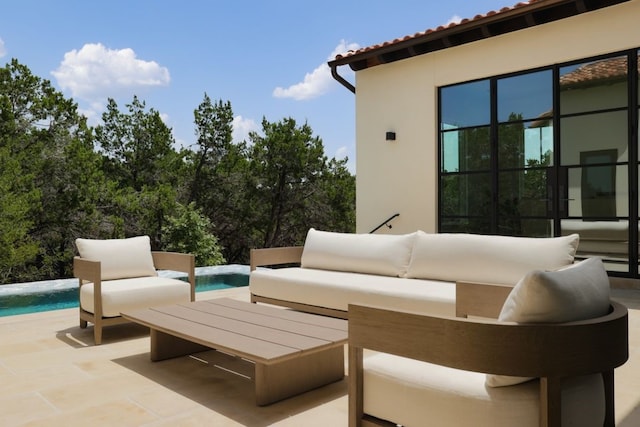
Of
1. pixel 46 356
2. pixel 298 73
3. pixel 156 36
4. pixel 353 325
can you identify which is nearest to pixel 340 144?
pixel 298 73

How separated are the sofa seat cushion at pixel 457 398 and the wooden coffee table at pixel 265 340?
64 cm

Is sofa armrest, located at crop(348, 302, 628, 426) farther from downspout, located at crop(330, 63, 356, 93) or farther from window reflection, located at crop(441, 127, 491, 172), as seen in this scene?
downspout, located at crop(330, 63, 356, 93)

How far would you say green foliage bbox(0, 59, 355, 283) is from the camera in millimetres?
11672

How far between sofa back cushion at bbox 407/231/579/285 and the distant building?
127 inches

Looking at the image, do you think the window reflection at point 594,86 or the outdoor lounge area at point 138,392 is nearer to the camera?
the outdoor lounge area at point 138,392

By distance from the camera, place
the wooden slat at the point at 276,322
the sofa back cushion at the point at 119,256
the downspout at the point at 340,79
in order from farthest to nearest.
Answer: the downspout at the point at 340,79 < the sofa back cushion at the point at 119,256 < the wooden slat at the point at 276,322

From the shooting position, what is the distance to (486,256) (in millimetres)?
3924

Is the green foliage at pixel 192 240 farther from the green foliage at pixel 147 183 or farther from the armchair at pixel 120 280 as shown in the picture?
the armchair at pixel 120 280

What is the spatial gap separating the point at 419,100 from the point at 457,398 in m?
6.93

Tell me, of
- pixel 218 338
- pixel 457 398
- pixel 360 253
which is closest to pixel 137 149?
pixel 360 253

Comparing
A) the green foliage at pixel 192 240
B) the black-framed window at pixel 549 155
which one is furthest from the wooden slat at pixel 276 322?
the green foliage at pixel 192 240

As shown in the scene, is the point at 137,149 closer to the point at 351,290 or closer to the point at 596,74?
the point at 596,74

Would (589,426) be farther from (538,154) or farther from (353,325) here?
(538,154)

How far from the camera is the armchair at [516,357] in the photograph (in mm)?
1637
